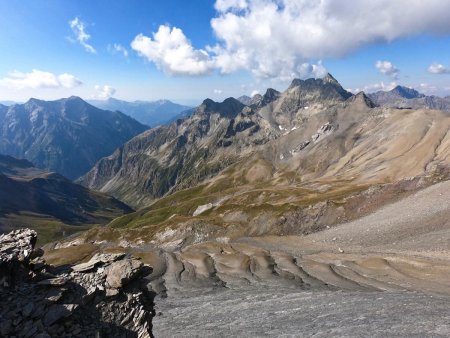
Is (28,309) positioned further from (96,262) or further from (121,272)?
(96,262)

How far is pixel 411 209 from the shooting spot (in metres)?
91.8

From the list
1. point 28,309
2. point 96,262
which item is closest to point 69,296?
point 28,309

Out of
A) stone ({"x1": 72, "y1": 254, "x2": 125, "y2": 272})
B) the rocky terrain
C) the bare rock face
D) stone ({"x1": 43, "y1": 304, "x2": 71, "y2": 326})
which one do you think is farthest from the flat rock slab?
stone ({"x1": 43, "y1": 304, "x2": 71, "y2": 326})

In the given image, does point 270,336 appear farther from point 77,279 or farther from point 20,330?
point 20,330

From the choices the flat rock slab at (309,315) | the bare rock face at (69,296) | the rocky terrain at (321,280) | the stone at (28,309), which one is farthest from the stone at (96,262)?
the flat rock slab at (309,315)

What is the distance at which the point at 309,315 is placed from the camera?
45562 millimetres

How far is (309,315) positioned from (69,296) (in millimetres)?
27546

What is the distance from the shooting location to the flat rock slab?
3862cm

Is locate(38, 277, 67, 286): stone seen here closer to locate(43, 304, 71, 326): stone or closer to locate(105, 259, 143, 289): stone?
locate(43, 304, 71, 326): stone

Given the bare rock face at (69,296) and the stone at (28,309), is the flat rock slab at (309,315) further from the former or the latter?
the stone at (28,309)

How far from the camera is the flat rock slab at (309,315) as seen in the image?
3862cm

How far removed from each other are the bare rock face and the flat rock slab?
1359 centimetres

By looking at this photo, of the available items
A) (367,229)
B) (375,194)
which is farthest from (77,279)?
(375,194)

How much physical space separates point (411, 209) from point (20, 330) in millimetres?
86610
